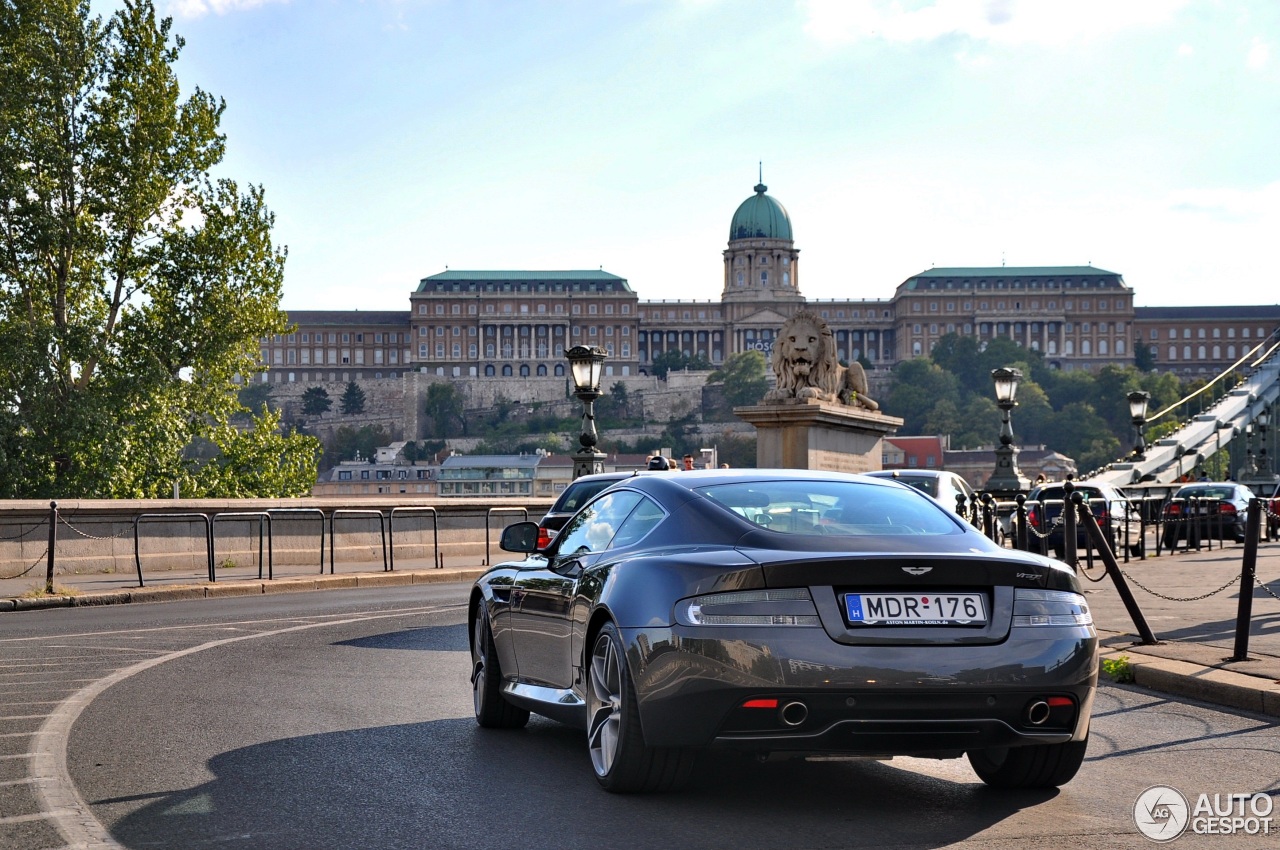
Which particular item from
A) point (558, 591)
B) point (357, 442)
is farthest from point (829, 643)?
point (357, 442)

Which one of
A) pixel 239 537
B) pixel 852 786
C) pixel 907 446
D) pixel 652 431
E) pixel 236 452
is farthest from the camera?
pixel 652 431

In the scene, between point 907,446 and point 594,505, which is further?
point 907,446

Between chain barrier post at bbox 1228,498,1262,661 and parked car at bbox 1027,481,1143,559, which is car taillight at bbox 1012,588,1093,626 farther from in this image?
parked car at bbox 1027,481,1143,559

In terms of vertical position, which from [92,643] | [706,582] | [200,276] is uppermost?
[200,276]

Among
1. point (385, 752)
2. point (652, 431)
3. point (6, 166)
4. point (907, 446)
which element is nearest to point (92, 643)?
point (385, 752)

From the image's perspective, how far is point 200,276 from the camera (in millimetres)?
44656

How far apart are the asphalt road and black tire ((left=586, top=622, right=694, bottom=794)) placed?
3.5 inches

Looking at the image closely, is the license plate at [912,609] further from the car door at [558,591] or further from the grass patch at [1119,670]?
the grass patch at [1119,670]

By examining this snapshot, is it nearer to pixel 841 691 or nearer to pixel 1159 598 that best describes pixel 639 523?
pixel 841 691

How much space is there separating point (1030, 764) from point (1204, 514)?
2767 centimetres

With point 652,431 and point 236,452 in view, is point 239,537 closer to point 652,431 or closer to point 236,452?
point 236,452

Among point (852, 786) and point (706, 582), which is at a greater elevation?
point (706, 582)

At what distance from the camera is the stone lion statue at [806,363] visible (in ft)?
95.9

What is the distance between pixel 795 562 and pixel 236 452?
1813 inches
